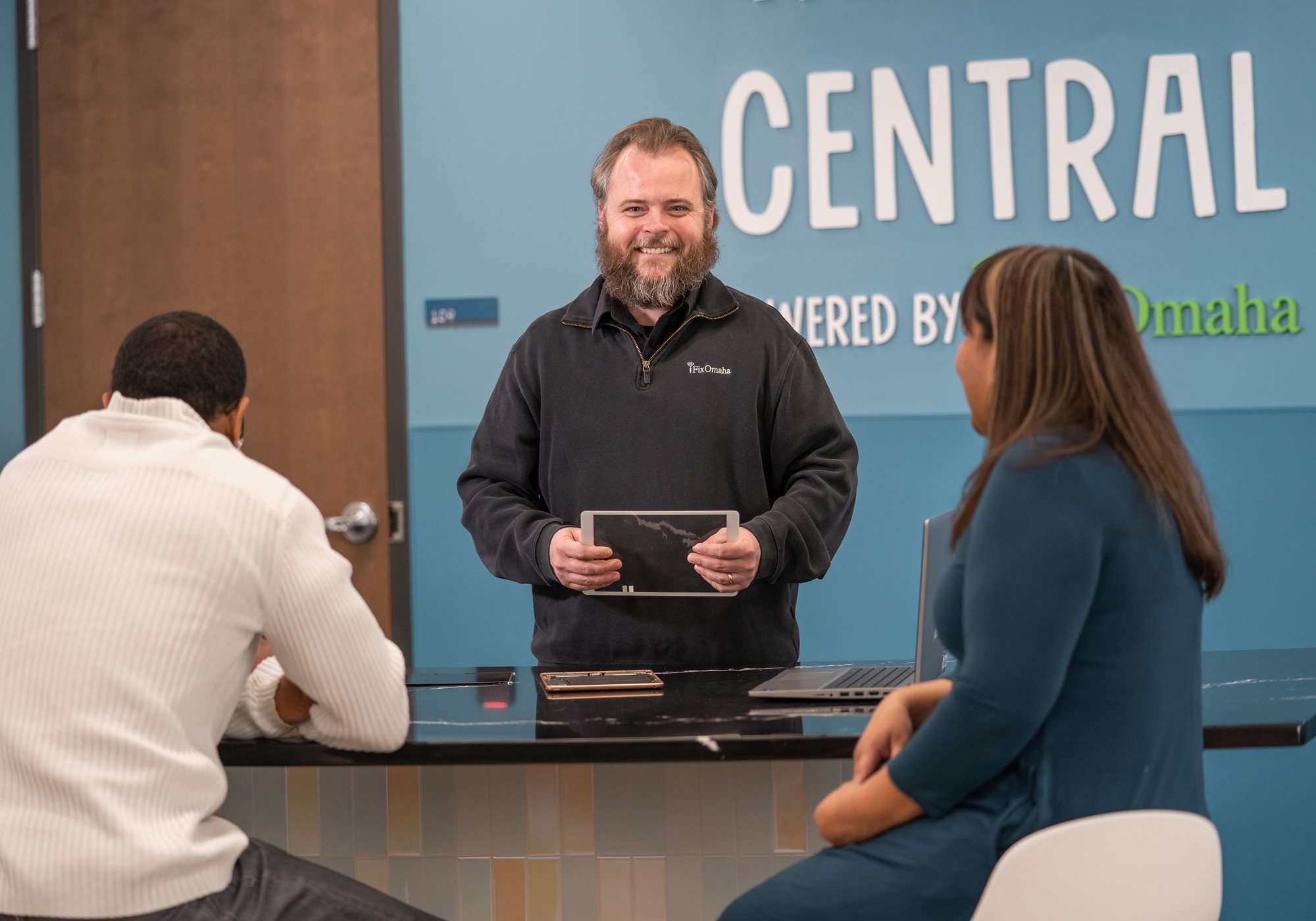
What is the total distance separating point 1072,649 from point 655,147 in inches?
64.0

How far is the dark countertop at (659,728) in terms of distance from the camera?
162cm

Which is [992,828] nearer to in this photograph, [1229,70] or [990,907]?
[990,907]

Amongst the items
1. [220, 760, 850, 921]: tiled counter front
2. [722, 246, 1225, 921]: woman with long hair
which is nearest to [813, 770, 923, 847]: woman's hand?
[722, 246, 1225, 921]: woman with long hair

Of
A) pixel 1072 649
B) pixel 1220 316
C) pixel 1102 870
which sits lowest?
pixel 1102 870

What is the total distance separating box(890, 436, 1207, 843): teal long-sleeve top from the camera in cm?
129

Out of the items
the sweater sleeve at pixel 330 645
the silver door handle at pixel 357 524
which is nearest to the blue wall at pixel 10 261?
the silver door handle at pixel 357 524

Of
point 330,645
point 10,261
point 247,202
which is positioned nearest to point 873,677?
point 330,645

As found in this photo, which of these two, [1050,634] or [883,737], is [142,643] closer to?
[883,737]

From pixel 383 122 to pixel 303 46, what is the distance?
32 cm

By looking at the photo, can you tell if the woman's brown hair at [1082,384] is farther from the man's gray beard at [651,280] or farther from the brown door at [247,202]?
the brown door at [247,202]

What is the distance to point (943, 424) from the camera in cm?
339

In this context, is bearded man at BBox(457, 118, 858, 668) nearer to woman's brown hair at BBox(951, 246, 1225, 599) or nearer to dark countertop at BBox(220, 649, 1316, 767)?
dark countertop at BBox(220, 649, 1316, 767)

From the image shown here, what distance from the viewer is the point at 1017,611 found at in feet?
4.23

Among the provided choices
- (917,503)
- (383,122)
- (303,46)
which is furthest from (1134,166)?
(303,46)
